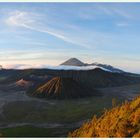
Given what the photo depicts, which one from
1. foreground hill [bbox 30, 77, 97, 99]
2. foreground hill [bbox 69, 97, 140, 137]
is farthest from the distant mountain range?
foreground hill [bbox 69, 97, 140, 137]

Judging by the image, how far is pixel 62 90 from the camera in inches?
4747

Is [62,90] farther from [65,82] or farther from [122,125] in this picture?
[122,125]

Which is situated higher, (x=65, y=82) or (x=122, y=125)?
(x=122, y=125)

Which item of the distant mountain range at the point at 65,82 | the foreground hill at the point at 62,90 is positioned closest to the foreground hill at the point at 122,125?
the foreground hill at the point at 62,90

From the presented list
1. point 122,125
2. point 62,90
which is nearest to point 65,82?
point 62,90

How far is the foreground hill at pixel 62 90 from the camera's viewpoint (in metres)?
118

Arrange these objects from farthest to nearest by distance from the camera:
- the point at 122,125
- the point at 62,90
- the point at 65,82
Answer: the point at 65,82
the point at 62,90
the point at 122,125

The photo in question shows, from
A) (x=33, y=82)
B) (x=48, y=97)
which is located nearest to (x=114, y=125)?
(x=48, y=97)

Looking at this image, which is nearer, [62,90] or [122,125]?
[122,125]

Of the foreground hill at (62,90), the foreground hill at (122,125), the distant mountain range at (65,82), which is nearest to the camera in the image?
the foreground hill at (122,125)

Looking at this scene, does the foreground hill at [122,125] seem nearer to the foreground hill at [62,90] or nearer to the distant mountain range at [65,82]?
the foreground hill at [62,90]

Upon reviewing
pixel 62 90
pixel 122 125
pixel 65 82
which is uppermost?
pixel 122 125

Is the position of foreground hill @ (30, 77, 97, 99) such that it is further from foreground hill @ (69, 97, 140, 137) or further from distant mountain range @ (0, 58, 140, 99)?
foreground hill @ (69, 97, 140, 137)

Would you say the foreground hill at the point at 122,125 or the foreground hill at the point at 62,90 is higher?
the foreground hill at the point at 122,125
